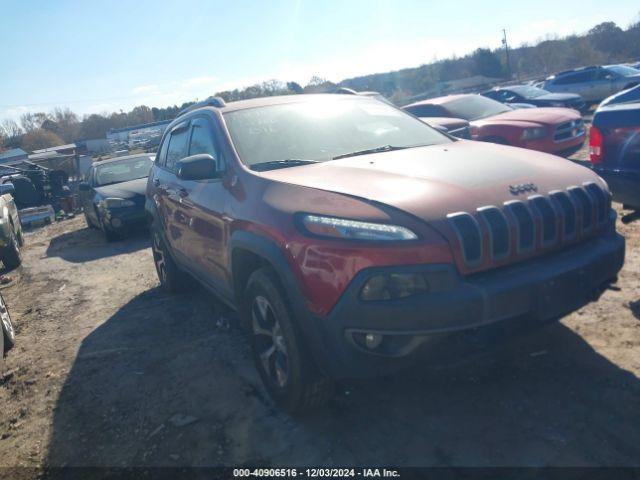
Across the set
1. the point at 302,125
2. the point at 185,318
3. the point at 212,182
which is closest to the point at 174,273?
the point at 185,318

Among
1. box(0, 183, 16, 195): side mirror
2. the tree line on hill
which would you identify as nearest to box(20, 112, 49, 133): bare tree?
the tree line on hill

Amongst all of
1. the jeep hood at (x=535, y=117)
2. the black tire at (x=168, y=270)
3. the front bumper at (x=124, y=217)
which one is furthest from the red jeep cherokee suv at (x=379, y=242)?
the front bumper at (x=124, y=217)

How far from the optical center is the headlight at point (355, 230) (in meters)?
2.46

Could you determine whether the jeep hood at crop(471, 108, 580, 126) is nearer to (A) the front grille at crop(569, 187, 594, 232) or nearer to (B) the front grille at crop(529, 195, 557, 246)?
(A) the front grille at crop(569, 187, 594, 232)

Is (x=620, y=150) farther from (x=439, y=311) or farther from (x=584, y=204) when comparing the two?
(x=439, y=311)

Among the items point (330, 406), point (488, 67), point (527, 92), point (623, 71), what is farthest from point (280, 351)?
point (488, 67)

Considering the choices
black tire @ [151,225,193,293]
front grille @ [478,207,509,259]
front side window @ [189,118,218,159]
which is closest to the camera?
front grille @ [478,207,509,259]

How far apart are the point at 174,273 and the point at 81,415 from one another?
7.14 ft

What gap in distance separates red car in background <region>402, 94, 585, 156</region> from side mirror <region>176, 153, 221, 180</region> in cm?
671

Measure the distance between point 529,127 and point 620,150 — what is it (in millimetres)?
5236

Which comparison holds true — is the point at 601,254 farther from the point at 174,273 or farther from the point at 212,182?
the point at 174,273

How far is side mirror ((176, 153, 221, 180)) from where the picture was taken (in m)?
3.45

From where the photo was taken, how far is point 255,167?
3.43 meters

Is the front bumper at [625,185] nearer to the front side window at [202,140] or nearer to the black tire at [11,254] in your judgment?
the front side window at [202,140]
